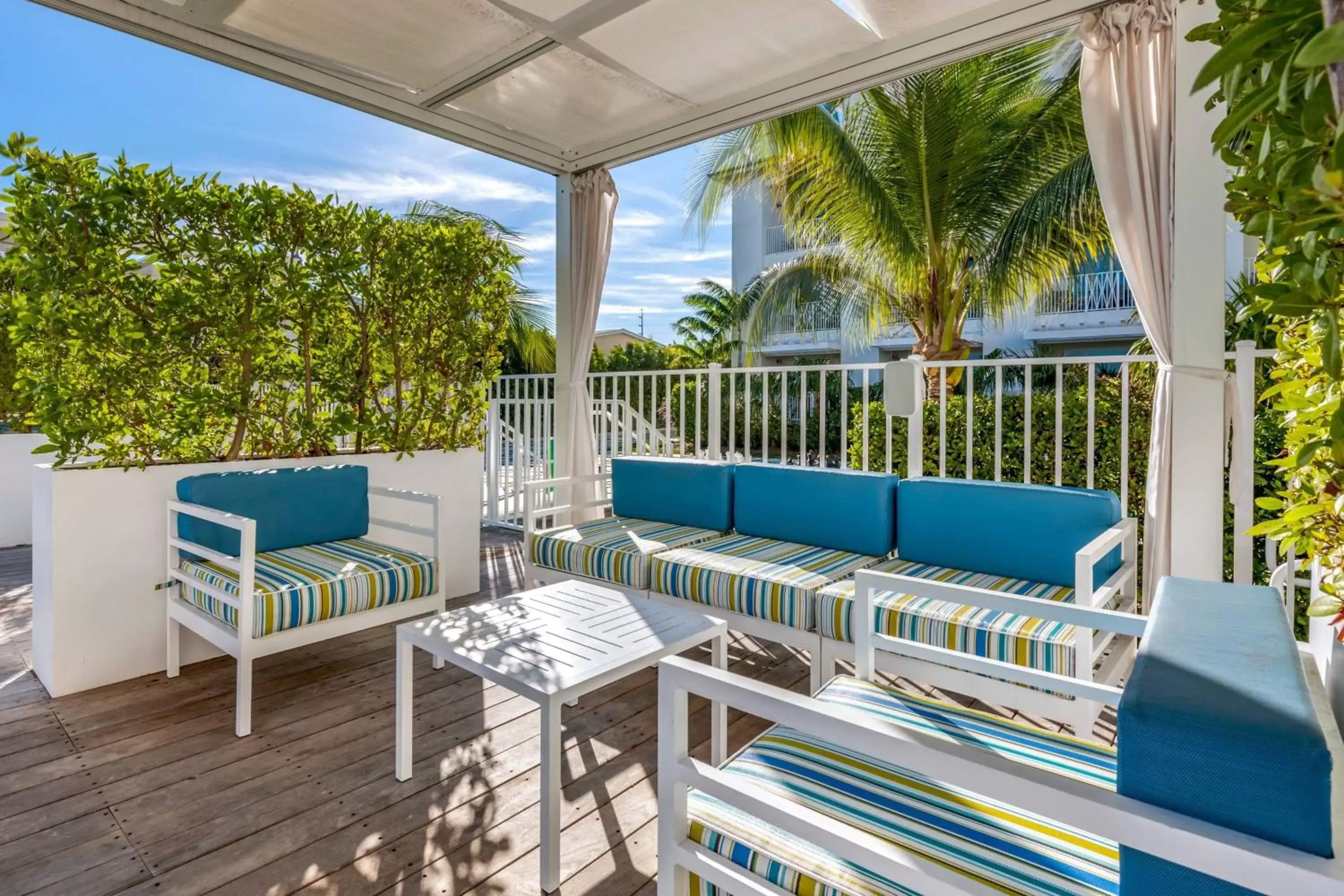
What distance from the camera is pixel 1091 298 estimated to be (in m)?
13.9

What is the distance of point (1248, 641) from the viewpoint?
3.37 feet

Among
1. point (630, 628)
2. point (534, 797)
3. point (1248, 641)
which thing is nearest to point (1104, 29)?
point (1248, 641)

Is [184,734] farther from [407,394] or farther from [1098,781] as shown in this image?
[1098,781]

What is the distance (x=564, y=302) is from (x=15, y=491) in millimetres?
4765

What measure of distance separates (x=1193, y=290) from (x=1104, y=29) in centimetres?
120

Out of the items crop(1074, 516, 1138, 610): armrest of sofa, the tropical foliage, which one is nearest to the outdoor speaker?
crop(1074, 516, 1138, 610): armrest of sofa

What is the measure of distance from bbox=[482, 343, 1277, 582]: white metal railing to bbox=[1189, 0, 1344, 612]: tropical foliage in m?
1.98

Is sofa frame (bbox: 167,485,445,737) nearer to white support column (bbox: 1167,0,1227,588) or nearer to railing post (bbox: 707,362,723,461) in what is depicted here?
railing post (bbox: 707,362,723,461)

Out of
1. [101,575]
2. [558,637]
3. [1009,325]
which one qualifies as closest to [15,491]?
[101,575]

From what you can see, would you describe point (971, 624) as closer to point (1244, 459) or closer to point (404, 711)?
point (1244, 459)

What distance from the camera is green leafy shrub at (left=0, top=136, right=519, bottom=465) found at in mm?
2844

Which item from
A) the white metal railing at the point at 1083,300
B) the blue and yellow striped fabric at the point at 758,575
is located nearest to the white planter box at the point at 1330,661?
the blue and yellow striped fabric at the point at 758,575

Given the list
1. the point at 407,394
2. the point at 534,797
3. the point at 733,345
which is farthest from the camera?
the point at 733,345

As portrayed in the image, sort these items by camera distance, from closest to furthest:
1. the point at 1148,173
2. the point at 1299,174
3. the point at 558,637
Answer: the point at 1299,174 → the point at 558,637 → the point at 1148,173
